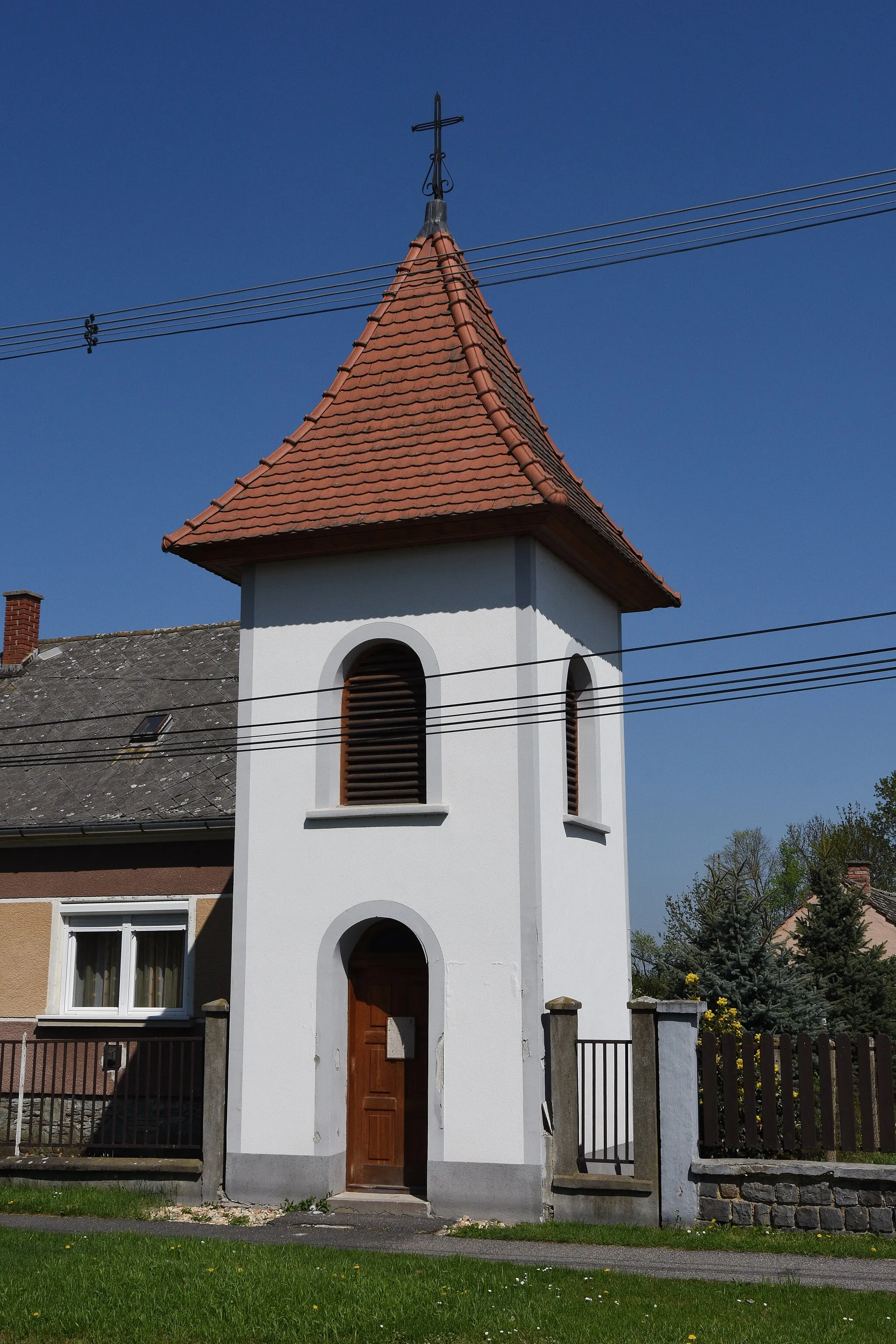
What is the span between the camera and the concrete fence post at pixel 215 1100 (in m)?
12.7

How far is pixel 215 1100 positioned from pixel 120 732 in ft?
26.2


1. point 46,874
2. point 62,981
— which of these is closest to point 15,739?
point 46,874

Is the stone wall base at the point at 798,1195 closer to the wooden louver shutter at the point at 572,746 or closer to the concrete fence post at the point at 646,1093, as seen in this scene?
the concrete fence post at the point at 646,1093

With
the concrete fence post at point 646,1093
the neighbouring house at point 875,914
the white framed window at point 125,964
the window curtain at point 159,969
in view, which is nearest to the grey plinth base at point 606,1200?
the concrete fence post at point 646,1093

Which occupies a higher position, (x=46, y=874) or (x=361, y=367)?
(x=361, y=367)

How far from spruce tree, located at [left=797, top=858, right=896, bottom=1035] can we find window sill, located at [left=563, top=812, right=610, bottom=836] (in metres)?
11.7

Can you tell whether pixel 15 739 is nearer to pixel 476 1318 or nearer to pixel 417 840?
pixel 417 840

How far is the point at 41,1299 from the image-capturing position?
865 centimetres

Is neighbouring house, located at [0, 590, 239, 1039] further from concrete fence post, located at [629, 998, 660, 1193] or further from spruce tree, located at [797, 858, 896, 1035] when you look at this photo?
spruce tree, located at [797, 858, 896, 1035]

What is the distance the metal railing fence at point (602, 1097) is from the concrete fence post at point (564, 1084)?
5.8 inches

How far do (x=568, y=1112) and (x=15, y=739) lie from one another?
38.2 ft

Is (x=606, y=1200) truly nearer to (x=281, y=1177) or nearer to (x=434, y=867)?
(x=281, y=1177)

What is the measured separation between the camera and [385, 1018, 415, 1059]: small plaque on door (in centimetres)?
1292

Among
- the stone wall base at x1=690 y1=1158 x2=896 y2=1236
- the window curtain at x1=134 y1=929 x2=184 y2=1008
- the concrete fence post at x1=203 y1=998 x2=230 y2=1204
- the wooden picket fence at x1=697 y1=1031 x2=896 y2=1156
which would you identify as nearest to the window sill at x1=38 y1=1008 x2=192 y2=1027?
the window curtain at x1=134 y1=929 x2=184 y2=1008
